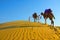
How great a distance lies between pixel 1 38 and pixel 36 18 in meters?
60.4

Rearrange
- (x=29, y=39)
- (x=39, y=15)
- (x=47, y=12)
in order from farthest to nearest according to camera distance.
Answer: (x=39, y=15) < (x=47, y=12) < (x=29, y=39)

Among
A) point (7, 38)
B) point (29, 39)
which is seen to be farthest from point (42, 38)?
point (7, 38)

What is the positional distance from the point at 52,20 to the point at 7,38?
133ft

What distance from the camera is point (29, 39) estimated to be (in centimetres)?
2448

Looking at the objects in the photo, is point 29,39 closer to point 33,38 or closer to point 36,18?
point 33,38

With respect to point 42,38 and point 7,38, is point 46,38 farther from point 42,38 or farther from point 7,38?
point 7,38

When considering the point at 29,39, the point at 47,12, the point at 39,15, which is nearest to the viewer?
the point at 29,39

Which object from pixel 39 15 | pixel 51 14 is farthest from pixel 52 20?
pixel 39 15

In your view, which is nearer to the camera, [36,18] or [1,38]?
[1,38]

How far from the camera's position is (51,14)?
2532 inches

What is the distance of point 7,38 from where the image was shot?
25.3 metres

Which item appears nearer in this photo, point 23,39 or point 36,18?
point 23,39

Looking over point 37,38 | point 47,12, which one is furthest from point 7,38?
point 47,12

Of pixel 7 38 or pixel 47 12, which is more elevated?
pixel 47 12
